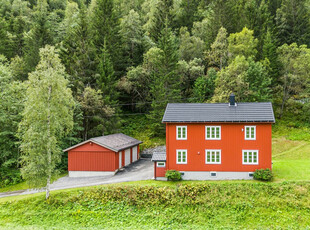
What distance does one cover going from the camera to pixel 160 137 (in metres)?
40.6

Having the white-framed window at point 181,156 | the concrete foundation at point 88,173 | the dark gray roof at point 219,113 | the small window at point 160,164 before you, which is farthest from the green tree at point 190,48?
the small window at point 160,164

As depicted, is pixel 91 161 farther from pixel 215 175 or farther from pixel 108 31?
pixel 108 31

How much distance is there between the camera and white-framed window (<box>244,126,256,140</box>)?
78.4ft

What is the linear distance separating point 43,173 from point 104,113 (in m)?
17.5

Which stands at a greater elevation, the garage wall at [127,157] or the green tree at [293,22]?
the green tree at [293,22]

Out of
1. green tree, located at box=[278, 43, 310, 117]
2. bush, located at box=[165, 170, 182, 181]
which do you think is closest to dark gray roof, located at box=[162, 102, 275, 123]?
bush, located at box=[165, 170, 182, 181]

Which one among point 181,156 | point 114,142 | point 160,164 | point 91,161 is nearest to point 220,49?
point 114,142

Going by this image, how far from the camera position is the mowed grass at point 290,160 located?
2347cm

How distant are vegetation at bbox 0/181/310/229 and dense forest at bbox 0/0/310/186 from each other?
1066 centimetres

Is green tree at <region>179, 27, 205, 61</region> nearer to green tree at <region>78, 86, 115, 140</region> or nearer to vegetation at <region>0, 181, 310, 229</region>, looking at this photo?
green tree at <region>78, 86, 115, 140</region>

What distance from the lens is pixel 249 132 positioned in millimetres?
23969

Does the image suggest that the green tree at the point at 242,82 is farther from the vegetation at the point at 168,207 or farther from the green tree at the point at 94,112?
the vegetation at the point at 168,207

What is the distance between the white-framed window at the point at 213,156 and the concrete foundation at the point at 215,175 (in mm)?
1017

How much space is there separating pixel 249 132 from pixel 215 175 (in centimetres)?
513
